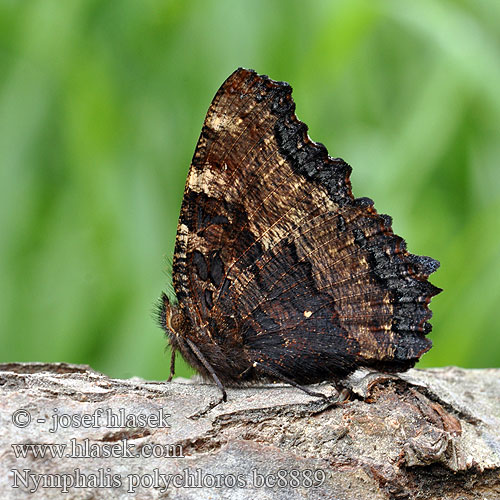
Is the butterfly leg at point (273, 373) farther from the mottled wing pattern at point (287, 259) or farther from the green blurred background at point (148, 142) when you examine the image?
the green blurred background at point (148, 142)

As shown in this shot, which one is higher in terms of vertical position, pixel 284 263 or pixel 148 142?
pixel 148 142

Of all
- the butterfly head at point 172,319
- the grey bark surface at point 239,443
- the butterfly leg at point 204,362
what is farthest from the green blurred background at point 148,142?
the grey bark surface at point 239,443

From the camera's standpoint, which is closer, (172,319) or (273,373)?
(273,373)

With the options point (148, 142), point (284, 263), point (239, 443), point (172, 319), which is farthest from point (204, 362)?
point (148, 142)

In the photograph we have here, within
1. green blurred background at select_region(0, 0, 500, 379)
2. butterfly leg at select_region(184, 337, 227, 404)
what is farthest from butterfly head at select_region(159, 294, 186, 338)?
green blurred background at select_region(0, 0, 500, 379)

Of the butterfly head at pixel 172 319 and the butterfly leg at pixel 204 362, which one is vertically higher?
the butterfly head at pixel 172 319

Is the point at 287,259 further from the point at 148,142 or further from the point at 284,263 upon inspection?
the point at 148,142

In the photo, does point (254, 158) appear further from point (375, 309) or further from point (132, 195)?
point (132, 195)
